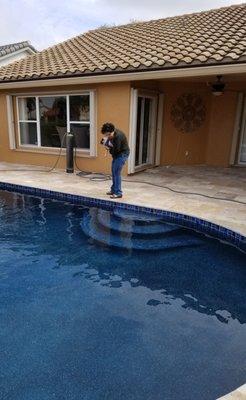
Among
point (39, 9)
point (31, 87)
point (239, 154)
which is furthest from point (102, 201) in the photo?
point (39, 9)

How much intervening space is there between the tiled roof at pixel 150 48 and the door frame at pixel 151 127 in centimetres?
108

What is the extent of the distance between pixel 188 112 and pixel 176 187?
415cm

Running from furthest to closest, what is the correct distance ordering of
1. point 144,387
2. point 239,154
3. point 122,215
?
point 239,154 → point 122,215 → point 144,387

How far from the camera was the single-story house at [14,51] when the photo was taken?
18.8 meters

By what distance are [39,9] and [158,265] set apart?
1863 cm

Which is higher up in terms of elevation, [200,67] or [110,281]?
[200,67]

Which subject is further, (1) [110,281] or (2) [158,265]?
(2) [158,265]

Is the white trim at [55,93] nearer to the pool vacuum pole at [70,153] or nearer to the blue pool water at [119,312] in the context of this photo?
the pool vacuum pole at [70,153]

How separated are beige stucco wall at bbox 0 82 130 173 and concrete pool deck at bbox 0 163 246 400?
436 mm

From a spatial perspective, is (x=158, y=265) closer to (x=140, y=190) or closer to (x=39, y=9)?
(x=140, y=190)

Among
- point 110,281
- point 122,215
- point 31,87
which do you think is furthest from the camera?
point 31,87

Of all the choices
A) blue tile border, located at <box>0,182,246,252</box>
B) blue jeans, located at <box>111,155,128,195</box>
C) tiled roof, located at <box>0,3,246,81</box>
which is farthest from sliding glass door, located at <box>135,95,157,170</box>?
blue tile border, located at <box>0,182,246,252</box>

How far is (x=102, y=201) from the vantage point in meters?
7.18

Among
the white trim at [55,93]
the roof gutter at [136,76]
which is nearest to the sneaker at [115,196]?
the roof gutter at [136,76]
